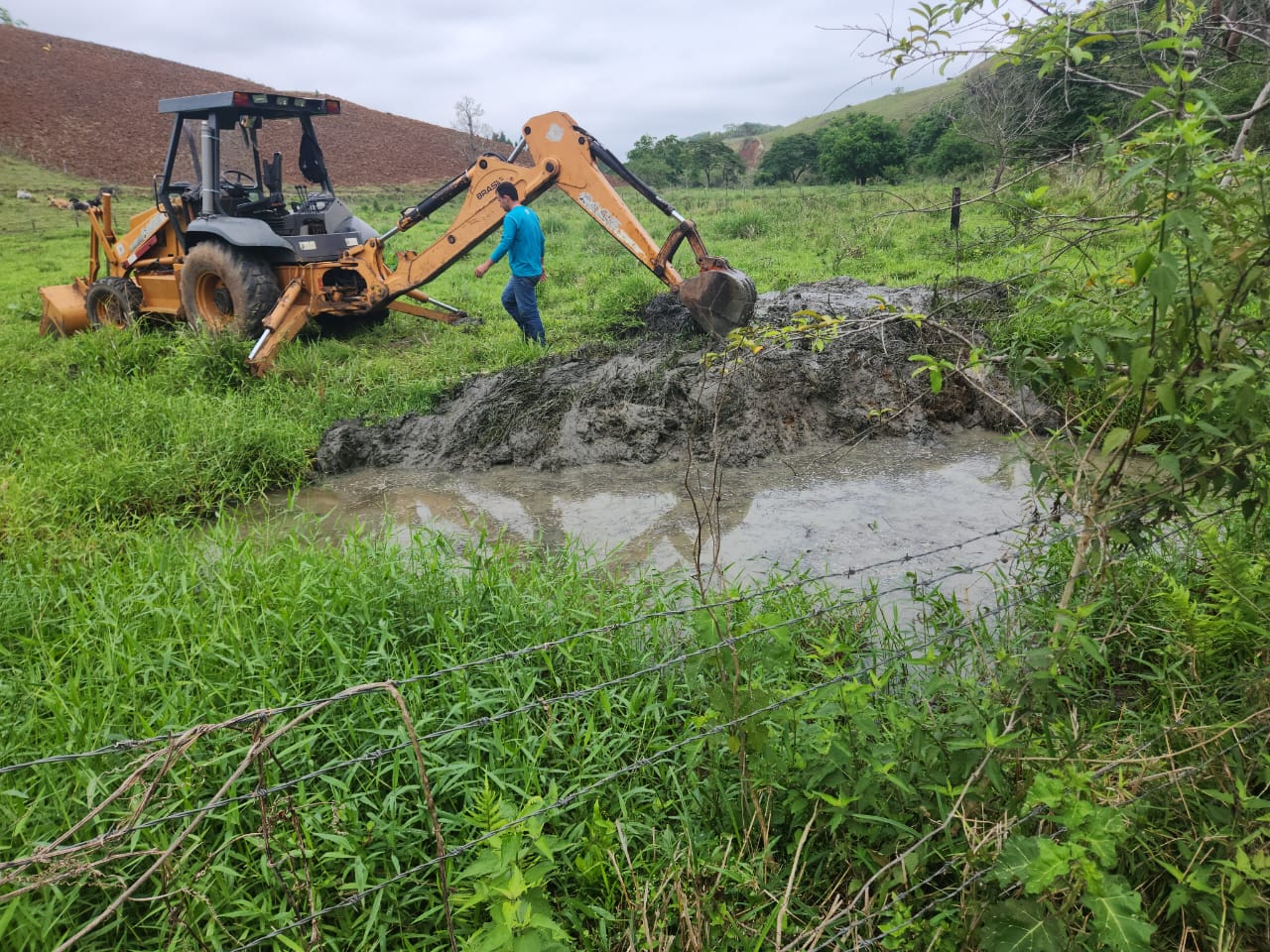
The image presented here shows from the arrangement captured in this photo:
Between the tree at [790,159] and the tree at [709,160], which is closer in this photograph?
the tree at [709,160]

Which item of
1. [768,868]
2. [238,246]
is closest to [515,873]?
[768,868]

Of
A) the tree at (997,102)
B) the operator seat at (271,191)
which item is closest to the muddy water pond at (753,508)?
the operator seat at (271,191)

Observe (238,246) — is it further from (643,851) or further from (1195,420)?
(1195,420)

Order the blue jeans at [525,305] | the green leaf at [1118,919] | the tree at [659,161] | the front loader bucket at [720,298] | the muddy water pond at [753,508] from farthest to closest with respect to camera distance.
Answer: the tree at [659,161] < the blue jeans at [525,305] < the front loader bucket at [720,298] < the muddy water pond at [753,508] < the green leaf at [1118,919]

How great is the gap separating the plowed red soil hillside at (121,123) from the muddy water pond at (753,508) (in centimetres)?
3008

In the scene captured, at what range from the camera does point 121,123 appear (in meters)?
37.6

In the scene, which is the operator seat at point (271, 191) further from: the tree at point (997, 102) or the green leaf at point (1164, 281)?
the tree at point (997, 102)

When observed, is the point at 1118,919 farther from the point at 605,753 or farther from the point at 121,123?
the point at 121,123

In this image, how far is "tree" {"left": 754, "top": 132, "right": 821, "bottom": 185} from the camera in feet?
132

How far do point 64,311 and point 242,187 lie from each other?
278 centimetres

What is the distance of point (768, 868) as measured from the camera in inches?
90.4

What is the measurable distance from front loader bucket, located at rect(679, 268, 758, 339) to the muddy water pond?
153cm

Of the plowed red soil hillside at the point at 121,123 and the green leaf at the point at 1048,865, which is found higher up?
the plowed red soil hillside at the point at 121,123

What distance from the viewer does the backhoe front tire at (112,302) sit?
8.78m
